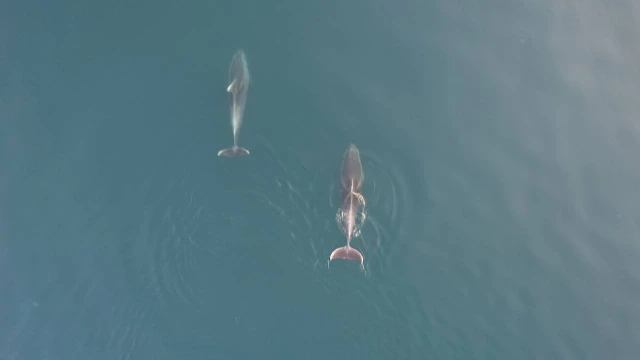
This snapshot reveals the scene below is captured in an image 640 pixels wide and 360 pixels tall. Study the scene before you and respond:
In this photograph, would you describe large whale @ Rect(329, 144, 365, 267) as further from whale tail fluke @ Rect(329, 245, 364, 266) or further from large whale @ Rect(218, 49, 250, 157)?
large whale @ Rect(218, 49, 250, 157)

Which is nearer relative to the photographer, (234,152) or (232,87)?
(234,152)

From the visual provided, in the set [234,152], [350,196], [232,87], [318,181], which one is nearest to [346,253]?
[350,196]

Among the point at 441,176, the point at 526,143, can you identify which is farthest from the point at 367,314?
the point at 526,143

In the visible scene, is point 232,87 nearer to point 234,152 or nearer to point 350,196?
point 234,152

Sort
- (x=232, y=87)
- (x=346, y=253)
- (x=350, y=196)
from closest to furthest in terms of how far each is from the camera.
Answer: (x=346, y=253)
(x=350, y=196)
(x=232, y=87)

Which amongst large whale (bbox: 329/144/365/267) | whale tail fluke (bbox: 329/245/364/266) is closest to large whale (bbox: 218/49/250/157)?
large whale (bbox: 329/144/365/267)

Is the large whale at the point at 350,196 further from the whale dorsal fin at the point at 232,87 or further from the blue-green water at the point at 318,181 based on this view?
the whale dorsal fin at the point at 232,87

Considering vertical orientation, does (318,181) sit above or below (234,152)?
below
